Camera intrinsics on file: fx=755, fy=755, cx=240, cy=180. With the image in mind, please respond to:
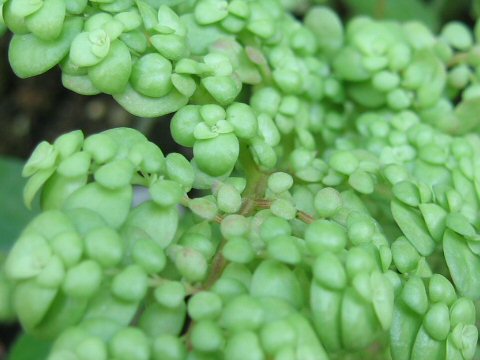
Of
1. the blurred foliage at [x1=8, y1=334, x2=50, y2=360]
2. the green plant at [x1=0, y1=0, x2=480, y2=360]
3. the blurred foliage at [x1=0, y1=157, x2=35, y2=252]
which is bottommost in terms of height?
the blurred foliage at [x1=8, y1=334, x2=50, y2=360]

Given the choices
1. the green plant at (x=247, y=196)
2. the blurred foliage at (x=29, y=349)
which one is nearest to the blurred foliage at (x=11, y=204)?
the blurred foliage at (x=29, y=349)

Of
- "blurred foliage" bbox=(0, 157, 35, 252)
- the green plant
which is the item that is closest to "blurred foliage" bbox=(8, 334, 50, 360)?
"blurred foliage" bbox=(0, 157, 35, 252)

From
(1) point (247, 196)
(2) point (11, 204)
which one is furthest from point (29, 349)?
(1) point (247, 196)

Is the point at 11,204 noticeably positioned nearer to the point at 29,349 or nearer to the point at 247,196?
the point at 29,349

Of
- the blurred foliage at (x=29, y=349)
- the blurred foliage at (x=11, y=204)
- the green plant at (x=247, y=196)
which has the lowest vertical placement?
the blurred foliage at (x=29, y=349)

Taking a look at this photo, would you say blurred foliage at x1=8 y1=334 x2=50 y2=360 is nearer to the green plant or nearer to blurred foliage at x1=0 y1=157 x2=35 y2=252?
blurred foliage at x1=0 y1=157 x2=35 y2=252

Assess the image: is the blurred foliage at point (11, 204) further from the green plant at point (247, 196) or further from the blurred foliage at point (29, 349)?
the green plant at point (247, 196)

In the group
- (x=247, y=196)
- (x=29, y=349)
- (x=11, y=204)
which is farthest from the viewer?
(x=11, y=204)

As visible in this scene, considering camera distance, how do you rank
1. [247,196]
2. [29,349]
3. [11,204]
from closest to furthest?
[247,196] < [29,349] < [11,204]

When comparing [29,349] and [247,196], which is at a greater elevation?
[247,196]
